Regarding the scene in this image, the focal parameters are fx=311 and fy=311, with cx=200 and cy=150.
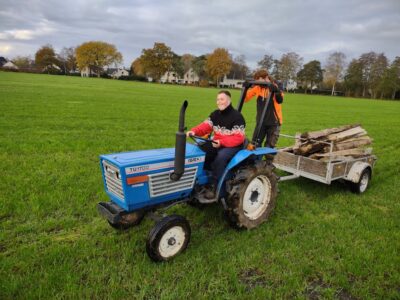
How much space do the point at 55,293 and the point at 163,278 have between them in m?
1.05

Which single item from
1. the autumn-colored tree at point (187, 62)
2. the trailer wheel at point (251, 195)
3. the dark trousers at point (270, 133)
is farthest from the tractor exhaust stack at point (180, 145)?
the autumn-colored tree at point (187, 62)

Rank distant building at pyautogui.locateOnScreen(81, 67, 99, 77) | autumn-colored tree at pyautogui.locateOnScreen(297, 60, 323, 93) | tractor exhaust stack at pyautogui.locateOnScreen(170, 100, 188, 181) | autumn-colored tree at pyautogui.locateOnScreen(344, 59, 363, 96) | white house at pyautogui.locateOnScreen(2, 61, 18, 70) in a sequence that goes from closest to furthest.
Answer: tractor exhaust stack at pyautogui.locateOnScreen(170, 100, 188, 181), autumn-colored tree at pyautogui.locateOnScreen(344, 59, 363, 96), autumn-colored tree at pyautogui.locateOnScreen(297, 60, 323, 93), white house at pyautogui.locateOnScreen(2, 61, 18, 70), distant building at pyautogui.locateOnScreen(81, 67, 99, 77)

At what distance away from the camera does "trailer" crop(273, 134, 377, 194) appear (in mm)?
5594

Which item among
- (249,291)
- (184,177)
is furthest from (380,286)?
(184,177)

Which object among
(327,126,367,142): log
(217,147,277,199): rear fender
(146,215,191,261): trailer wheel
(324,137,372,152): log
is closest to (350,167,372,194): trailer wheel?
(324,137,372,152): log

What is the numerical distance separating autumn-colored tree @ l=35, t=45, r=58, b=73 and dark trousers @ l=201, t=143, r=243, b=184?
347 feet

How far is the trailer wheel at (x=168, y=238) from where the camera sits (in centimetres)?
345

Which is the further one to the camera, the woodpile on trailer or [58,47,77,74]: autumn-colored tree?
[58,47,77,74]: autumn-colored tree

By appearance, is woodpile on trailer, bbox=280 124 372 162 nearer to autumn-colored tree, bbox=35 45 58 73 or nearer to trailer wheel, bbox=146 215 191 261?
trailer wheel, bbox=146 215 191 261

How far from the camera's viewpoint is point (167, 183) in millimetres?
3803

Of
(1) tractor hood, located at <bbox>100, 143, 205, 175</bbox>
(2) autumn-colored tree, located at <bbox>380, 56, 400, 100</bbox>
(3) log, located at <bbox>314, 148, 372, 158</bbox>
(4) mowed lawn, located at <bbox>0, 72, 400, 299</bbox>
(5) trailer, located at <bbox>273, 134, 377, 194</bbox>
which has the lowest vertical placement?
(4) mowed lawn, located at <bbox>0, 72, 400, 299</bbox>

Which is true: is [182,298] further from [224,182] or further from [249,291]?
[224,182]

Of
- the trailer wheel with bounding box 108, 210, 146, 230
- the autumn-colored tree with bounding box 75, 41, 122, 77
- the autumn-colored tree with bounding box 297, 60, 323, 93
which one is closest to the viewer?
the trailer wheel with bounding box 108, 210, 146, 230

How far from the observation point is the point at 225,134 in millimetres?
4387
